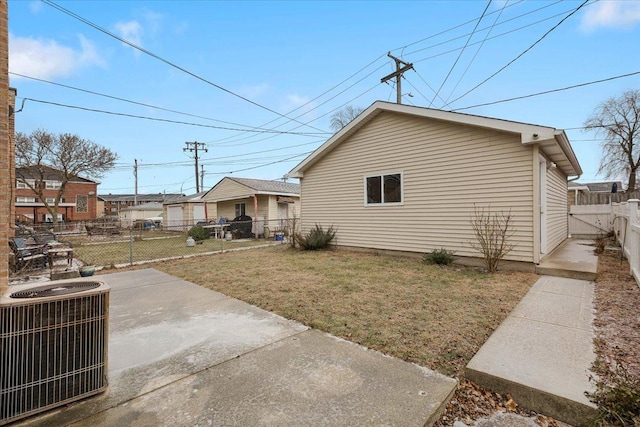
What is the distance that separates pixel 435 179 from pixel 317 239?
433 cm

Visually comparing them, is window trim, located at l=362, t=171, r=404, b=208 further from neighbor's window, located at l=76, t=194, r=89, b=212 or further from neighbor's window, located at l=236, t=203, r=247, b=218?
neighbor's window, located at l=76, t=194, r=89, b=212

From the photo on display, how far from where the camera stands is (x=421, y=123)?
318 inches

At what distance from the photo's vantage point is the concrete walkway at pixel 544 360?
2102mm

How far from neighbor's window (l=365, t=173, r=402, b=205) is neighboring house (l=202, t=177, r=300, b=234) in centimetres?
771

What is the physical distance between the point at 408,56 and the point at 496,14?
4281 mm

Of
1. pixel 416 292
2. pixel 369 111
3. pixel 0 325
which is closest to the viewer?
pixel 0 325

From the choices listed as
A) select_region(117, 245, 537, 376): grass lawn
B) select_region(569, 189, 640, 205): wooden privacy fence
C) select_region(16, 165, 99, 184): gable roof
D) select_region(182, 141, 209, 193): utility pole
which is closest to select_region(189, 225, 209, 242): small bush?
select_region(117, 245, 537, 376): grass lawn

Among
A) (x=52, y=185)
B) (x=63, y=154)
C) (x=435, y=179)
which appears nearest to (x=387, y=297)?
(x=435, y=179)

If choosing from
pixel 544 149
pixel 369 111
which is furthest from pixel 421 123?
pixel 544 149

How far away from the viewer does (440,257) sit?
731cm

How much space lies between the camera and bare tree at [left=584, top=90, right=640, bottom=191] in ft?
71.4

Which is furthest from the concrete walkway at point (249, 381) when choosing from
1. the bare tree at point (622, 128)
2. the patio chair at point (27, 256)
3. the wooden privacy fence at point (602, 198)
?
the bare tree at point (622, 128)

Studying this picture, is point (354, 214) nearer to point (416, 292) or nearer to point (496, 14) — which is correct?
point (416, 292)

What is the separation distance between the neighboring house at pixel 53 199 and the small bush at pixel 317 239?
108ft
